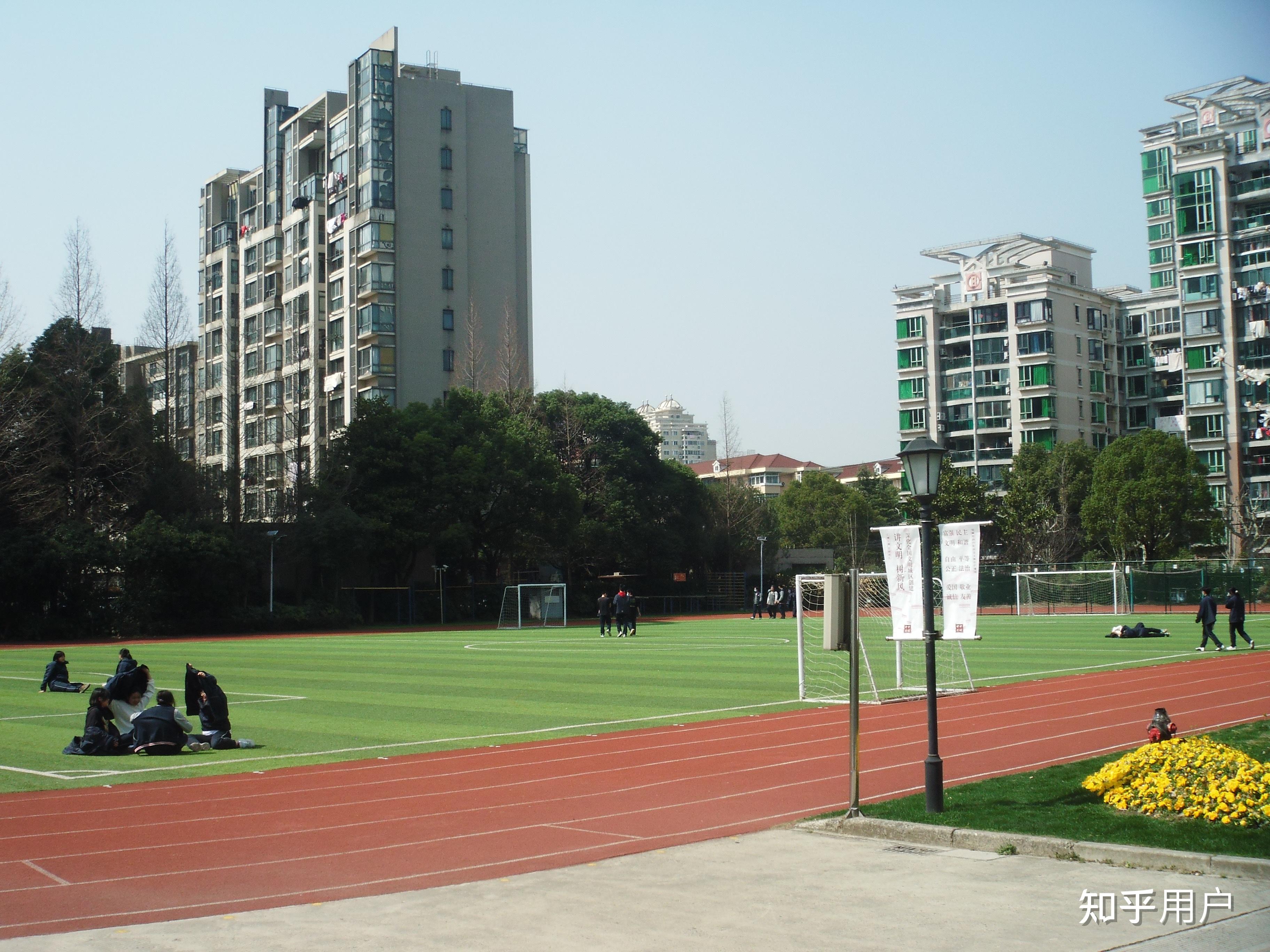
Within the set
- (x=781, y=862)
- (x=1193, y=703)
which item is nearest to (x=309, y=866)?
(x=781, y=862)

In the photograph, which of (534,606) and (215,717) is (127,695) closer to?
(215,717)

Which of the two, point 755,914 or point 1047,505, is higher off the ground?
point 1047,505

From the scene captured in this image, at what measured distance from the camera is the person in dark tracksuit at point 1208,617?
100 feet

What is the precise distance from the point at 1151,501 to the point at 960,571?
63553 mm

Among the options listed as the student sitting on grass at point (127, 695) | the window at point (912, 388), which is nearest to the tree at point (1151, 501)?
the window at point (912, 388)

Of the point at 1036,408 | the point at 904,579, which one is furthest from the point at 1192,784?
the point at 1036,408

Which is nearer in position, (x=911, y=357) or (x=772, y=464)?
(x=911, y=357)

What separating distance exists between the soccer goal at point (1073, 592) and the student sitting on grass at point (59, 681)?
147ft

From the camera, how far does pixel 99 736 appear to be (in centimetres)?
1534

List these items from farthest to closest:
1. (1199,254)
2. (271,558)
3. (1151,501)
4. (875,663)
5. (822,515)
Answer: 1. (822,515)
2. (1199,254)
3. (1151,501)
4. (271,558)
5. (875,663)

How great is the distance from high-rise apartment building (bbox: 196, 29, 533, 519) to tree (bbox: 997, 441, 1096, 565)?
1373 inches

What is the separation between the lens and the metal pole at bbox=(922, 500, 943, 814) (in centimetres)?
988

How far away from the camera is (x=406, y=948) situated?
6.43 meters

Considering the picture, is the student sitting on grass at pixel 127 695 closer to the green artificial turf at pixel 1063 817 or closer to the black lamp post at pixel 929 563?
the green artificial turf at pixel 1063 817
